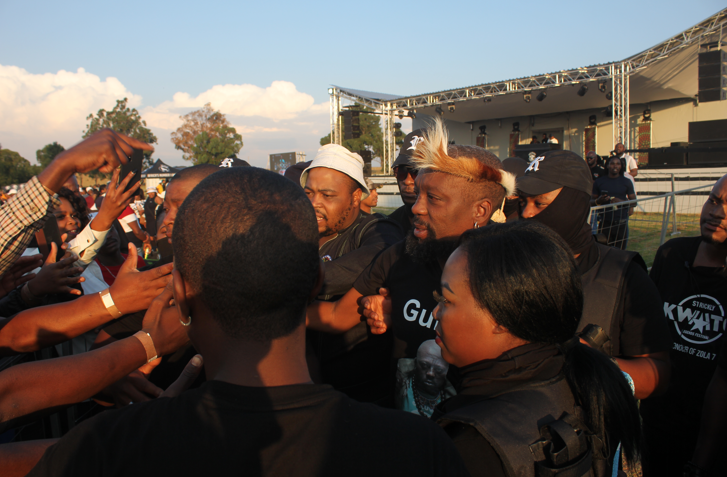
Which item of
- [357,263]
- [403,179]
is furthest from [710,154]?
[357,263]

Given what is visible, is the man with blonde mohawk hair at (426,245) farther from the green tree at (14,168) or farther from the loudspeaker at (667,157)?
the green tree at (14,168)

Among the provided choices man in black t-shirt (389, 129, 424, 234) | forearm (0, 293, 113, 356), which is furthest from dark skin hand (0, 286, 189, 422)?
man in black t-shirt (389, 129, 424, 234)

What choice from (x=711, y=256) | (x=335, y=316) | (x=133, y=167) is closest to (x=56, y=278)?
(x=133, y=167)

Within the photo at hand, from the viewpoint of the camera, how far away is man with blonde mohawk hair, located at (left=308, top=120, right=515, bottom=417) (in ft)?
7.20

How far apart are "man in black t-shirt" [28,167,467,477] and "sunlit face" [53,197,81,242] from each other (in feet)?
11.7

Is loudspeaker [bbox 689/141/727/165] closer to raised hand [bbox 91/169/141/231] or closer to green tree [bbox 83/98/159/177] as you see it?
raised hand [bbox 91/169/141/231]

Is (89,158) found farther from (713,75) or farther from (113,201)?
(713,75)

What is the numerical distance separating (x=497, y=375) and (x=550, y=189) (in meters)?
1.70

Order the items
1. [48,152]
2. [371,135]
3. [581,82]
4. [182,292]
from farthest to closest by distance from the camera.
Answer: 1. [48,152]
2. [371,135]
3. [581,82]
4. [182,292]

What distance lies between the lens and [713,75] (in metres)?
16.1

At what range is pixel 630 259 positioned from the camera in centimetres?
229

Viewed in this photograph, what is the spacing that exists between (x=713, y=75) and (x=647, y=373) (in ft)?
63.0

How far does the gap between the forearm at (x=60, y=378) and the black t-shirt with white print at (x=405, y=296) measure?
111 cm

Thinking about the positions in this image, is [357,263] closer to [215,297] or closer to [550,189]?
[550,189]
